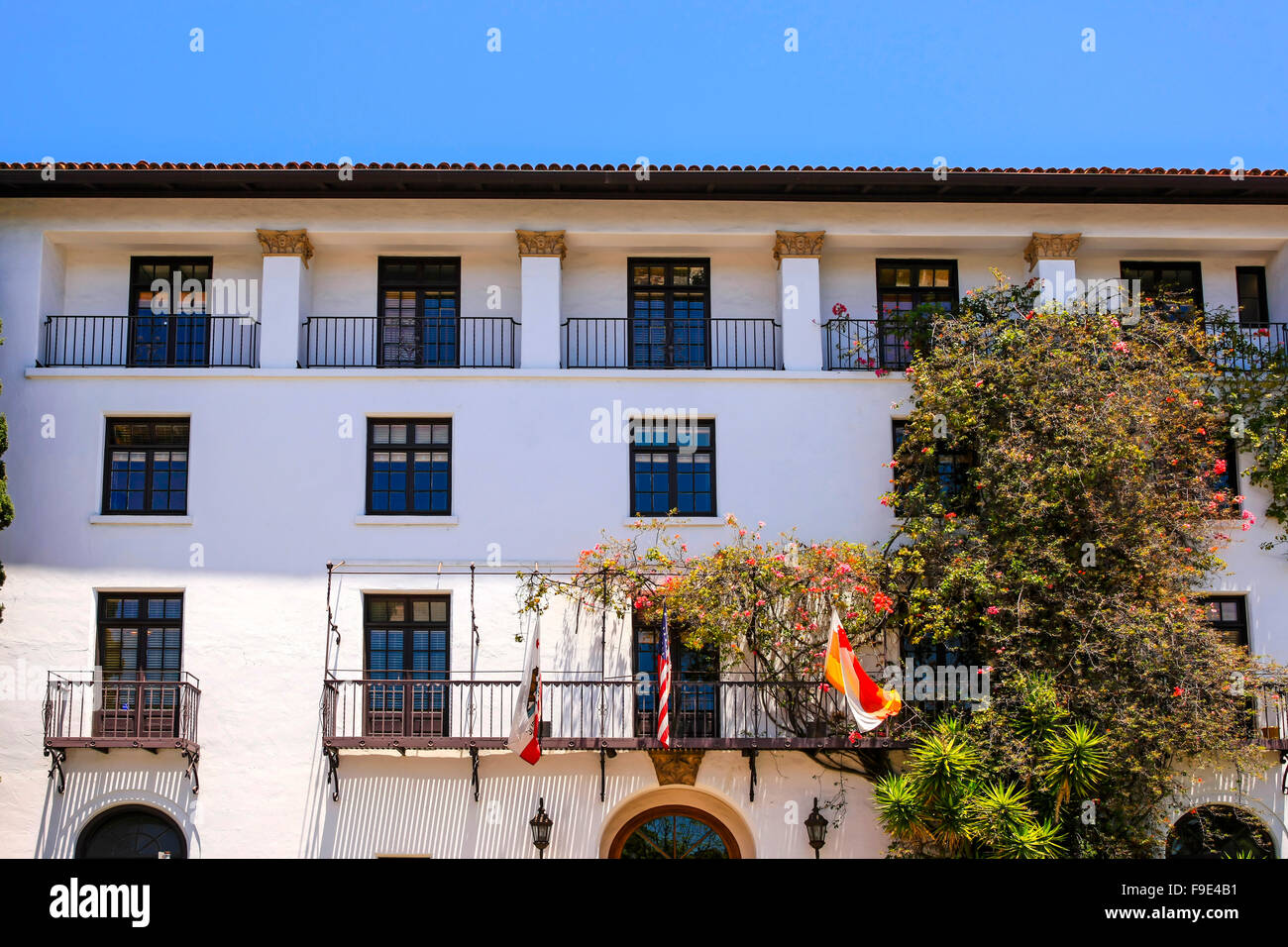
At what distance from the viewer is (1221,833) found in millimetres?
19391

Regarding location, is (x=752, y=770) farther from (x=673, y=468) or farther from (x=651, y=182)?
(x=651, y=182)

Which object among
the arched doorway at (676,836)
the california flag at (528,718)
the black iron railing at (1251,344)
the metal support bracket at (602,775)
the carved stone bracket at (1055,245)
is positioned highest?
the carved stone bracket at (1055,245)

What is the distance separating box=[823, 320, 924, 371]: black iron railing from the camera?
2161 centimetres

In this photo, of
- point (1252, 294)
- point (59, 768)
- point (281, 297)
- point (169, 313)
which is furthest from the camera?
point (1252, 294)

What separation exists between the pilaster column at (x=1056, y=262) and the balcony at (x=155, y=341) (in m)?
11.6

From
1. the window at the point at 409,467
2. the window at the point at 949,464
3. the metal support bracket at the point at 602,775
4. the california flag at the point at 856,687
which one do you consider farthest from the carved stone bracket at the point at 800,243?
the metal support bracket at the point at 602,775

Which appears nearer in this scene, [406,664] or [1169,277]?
[406,664]

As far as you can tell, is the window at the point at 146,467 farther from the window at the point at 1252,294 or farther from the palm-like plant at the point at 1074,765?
the window at the point at 1252,294

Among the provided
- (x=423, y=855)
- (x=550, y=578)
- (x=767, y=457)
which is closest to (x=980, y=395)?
(x=767, y=457)

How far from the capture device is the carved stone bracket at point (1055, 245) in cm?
2175

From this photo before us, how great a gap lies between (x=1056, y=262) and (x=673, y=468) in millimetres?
6513

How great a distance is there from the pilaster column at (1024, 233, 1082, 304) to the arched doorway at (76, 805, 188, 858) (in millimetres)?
14434

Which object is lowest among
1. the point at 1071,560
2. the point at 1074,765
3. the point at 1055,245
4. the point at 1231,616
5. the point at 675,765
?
the point at 675,765

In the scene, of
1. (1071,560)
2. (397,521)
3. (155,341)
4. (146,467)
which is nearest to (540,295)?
(397,521)
